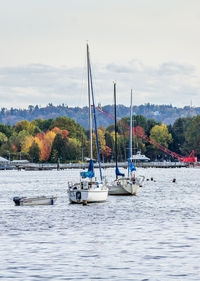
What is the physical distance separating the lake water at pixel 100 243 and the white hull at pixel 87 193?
131 cm

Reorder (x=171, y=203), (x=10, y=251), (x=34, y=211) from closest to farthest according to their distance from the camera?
1. (x=10, y=251)
2. (x=34, y=211)
3. (x=171, y=203)

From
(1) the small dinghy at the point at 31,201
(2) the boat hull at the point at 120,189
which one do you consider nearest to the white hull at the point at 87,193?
(1) the small dinghy at the point at 31,201

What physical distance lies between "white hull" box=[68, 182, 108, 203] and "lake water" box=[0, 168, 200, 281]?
1.31 m

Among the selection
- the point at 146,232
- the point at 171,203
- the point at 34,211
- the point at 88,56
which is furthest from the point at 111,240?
the point at 88,56

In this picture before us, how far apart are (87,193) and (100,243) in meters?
31.0

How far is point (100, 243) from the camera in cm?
4916

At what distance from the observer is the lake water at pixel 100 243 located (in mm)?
38000

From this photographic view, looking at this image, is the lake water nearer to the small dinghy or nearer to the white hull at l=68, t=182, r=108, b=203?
the white hull at l=68, t=182, r=108, b=203

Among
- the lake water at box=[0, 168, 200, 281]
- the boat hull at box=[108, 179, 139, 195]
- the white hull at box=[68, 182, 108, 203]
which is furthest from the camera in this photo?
the boat hull at box=[108, 179, 139, 195]

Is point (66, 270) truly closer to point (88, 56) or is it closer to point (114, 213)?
point (114, 213)

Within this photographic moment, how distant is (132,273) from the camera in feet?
123

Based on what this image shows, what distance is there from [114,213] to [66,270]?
113 feet

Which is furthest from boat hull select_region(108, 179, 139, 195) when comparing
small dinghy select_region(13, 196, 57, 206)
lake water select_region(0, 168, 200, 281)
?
lake water select_region(0, 168, 200, 281)

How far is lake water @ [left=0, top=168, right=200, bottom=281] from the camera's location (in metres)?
38.0
